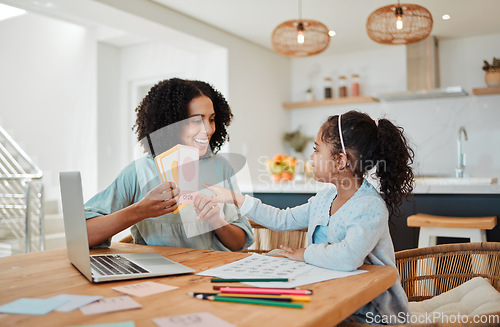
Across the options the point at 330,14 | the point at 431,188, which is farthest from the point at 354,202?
the point at 330,14

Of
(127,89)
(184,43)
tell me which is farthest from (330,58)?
(127,89)

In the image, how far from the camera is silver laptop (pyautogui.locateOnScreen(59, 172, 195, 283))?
0.97 meters

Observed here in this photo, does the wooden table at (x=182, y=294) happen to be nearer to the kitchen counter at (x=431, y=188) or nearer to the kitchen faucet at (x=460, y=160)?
the kitchen counter at (x=431, y=188)

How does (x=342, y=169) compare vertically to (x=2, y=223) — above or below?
above

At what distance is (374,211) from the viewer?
1135 millimetres

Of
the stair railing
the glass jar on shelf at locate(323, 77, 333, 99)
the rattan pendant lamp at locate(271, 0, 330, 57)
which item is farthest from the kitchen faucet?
the stair railing

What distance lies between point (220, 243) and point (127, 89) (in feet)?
13.1

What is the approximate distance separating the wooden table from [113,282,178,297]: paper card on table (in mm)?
17

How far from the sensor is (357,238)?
1.06 meters

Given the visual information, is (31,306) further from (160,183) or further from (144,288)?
(160,183)

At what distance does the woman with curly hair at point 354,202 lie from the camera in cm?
109

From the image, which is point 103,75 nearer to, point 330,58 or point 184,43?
point 184,43

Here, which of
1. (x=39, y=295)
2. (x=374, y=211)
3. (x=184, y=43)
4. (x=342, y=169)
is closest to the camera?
(x=39, y=295)

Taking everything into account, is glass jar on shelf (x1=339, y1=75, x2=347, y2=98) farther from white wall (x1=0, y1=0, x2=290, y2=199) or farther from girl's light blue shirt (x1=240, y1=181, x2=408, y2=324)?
girl's light blue shirt (x1=240, y1=181, x2=408, y2=324)
